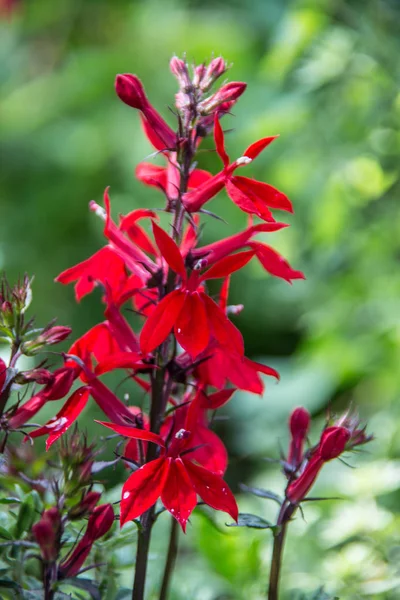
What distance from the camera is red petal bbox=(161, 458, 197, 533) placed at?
62 centimetres

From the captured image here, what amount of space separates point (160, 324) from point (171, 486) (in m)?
0.12

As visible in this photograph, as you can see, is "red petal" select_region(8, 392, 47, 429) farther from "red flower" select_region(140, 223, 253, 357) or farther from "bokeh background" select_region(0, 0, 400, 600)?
"bokeh background" select_region(0, 0, 400, 600)

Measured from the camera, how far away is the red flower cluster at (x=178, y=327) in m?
0.65

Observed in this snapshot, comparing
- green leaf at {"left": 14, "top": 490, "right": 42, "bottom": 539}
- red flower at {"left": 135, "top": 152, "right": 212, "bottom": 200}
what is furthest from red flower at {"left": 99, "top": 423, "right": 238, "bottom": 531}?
red flower at {"left": 135, "top": 152, "right": 212, "bottom": 200}

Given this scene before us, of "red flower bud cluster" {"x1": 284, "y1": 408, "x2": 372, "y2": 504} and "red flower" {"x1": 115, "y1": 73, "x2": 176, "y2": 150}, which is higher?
"red flower" {"x1": 115, "y1": 73, "x2": 176, "y2": 150}

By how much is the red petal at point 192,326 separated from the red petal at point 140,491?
0.09 m

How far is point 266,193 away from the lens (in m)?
0.70

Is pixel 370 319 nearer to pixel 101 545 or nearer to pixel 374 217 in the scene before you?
pixel 374 217

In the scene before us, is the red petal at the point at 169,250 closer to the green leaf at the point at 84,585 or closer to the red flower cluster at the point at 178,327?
the red flower cluster at the point at 178,327

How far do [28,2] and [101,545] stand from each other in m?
2.89

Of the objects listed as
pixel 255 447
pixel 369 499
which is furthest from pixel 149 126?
pixel 255 447

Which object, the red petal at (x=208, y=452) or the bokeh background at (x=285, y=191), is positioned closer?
the red petal at (x=208, y=452)

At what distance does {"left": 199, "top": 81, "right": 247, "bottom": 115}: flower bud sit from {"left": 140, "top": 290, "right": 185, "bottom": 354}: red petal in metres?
0.17

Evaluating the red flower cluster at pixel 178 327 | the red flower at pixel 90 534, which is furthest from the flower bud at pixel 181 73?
the red flower at pixel 90 534
